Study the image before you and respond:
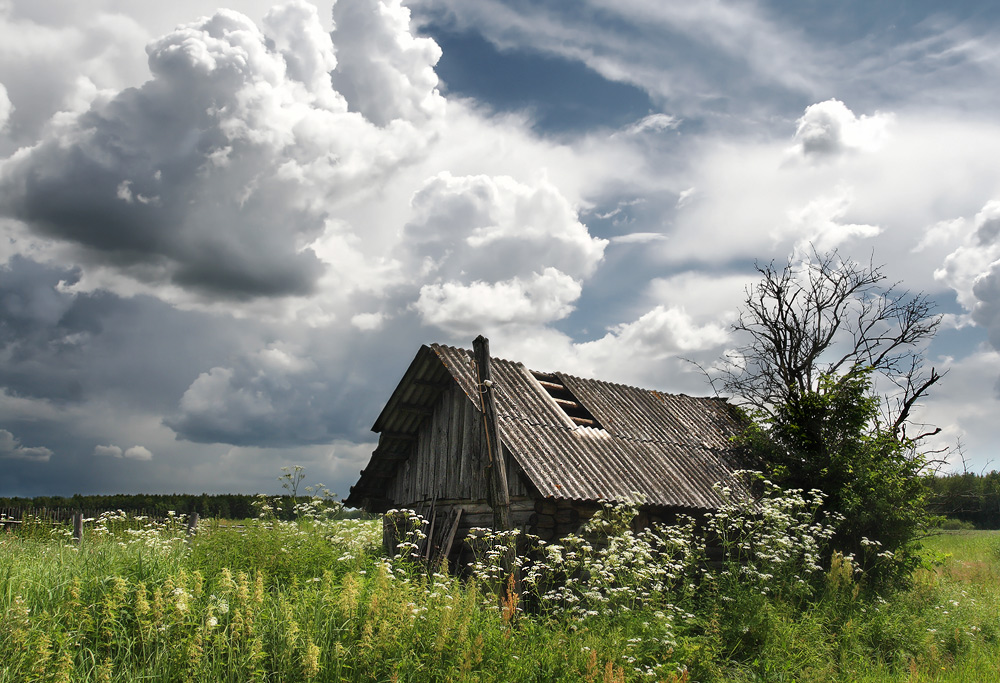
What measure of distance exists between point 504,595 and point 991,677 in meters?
7.16

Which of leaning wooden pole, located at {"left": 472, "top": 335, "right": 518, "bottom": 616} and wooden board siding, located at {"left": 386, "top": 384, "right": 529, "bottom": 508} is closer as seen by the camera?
leaning wooden pole, located at {"left": 472, "top": 335, "right": 518, "bottom": 616}

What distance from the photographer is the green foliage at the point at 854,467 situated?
15.0 meters

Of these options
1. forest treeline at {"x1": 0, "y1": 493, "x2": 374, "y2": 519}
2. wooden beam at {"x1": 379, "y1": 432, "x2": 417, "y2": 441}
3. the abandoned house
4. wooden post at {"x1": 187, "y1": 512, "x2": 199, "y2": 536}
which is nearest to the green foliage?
the abandoned house

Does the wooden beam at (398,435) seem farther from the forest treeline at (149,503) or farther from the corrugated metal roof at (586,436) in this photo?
the forest treeline at (149,503)

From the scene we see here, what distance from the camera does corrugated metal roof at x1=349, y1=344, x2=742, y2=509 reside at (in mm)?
12898

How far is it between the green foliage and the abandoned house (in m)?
1.40

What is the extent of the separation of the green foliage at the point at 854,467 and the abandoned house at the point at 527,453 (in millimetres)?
1397

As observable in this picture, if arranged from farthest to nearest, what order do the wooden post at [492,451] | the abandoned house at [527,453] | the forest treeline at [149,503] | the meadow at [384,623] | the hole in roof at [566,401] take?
1. the forest treeline at [149,503]
2. the hole in roof at [566,401]
3. the abandoned house at [527,453]
4. the wooden post at [492,451]
5. the meadow at [384,623]

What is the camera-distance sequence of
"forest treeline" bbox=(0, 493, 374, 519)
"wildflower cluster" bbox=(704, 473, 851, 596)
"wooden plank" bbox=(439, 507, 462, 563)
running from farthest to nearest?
"forest treeline" bbox=(0, 493, 374, 519) < "wooden plank" bbox=(439, 507, 462, 563) < "wildflower cluster" bbox=(704, 473, 851, 596)

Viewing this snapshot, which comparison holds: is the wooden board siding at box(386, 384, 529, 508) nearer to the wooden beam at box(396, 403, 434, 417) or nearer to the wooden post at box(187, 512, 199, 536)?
the wooden beam at box(396, 403, 434, 417)

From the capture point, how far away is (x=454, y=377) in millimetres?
14016

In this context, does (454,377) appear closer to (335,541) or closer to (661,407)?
(335,541)

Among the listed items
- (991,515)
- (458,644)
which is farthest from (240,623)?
(991,515)

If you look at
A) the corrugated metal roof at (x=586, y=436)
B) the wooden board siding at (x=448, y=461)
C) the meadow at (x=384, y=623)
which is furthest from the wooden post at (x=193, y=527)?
the wooden board siding at (x=448, y=461)
